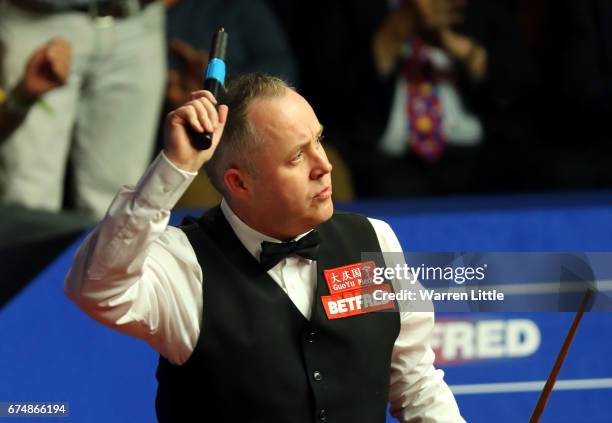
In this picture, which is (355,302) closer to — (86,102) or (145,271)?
(145,271)

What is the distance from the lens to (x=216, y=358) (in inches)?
66.3

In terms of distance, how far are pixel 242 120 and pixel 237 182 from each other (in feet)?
0.33

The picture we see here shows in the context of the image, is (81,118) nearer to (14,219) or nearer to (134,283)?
(14,219)

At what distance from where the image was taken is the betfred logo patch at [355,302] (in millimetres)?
1747

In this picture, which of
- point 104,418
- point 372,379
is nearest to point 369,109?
point 104,418

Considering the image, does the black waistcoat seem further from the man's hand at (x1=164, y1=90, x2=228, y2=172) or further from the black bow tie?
the man's hand at (x1=164, y1=90, x2=228, y2=172)

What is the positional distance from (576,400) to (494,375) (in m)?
0.17

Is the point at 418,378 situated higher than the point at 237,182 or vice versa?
the point at 237,182

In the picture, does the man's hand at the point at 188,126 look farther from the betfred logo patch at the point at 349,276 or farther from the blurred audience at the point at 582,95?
the blurred audience at the point at 582,95

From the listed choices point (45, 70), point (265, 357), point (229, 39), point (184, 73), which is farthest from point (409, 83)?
point (265, 357)

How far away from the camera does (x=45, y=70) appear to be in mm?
2584

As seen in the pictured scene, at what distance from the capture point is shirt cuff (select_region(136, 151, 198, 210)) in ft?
4.93

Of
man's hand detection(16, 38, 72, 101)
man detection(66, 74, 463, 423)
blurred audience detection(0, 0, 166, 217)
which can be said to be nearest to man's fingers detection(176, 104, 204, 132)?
man detection(66, 74, 463, 423)

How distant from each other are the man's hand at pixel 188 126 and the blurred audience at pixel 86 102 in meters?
1.72
